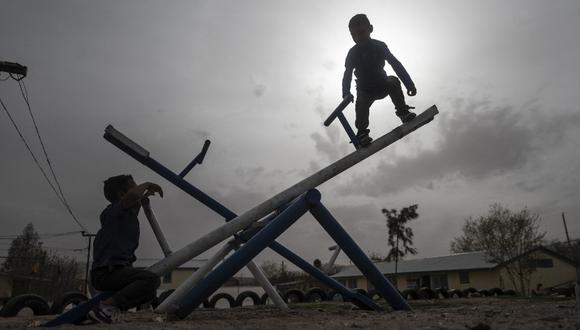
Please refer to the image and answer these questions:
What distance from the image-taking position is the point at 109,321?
12.1ft

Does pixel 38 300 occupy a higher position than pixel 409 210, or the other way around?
pixel 409 210

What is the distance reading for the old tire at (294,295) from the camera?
36.1 feet

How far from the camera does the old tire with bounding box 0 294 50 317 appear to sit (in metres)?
6.55

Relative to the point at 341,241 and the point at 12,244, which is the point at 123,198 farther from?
the point at 12,244

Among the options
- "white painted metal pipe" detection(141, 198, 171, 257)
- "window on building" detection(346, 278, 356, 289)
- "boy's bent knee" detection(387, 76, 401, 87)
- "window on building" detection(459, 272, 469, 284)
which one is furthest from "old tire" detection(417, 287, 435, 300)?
"window on building" detection(346, 278, 356, 289)

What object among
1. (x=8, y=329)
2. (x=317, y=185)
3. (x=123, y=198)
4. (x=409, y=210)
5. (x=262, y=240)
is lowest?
(x=8, y=329)

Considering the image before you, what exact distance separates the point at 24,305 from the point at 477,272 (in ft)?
128

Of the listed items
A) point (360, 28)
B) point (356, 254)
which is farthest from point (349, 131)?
point (356, 254)

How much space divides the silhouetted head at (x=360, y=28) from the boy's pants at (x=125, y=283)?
415 cm

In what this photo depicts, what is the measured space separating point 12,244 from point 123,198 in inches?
3357

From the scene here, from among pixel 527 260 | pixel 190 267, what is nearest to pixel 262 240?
pixel 527 260

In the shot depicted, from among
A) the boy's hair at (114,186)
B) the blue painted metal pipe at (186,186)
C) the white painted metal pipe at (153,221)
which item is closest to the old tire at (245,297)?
the blue painted metal pipe at (186,186)

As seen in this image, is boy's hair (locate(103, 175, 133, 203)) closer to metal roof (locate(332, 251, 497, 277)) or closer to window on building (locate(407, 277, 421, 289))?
metal roof (locate(332, 251, 497, 277))

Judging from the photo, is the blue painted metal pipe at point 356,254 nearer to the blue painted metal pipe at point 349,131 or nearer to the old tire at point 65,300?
the blue painted metal pipe at point 349,131
